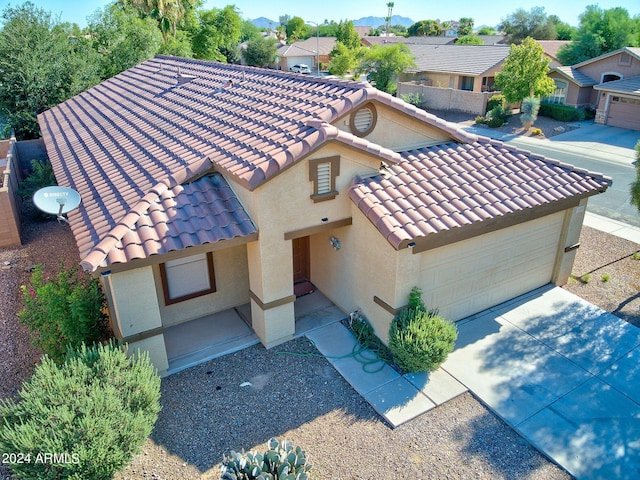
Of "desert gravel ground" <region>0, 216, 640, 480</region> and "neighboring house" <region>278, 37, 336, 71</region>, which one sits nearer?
"desert gravel ground" <region>0, 216, 640, 480</region>

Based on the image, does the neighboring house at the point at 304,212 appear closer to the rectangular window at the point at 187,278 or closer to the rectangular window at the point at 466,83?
the rectangular window at the point at 187,278

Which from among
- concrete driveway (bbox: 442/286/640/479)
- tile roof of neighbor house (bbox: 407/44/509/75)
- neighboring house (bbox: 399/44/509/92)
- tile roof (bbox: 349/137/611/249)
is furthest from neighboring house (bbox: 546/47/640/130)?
concrete driveway (bbox: 442/286/640/479)

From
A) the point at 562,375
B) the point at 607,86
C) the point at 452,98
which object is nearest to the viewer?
the point at 562,375

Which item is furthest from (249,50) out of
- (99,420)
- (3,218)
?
(99,420)

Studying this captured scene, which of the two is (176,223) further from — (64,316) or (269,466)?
(269,466)

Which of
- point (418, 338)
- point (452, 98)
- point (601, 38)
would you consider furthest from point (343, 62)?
point (418, 338)

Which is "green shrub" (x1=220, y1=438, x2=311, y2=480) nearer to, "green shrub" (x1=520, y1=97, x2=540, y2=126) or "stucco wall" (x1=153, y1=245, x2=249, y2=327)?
"stucco wall" (x1=153, y1=245, x2=249, y2=327)

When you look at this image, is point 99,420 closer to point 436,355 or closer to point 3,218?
point 436,355
